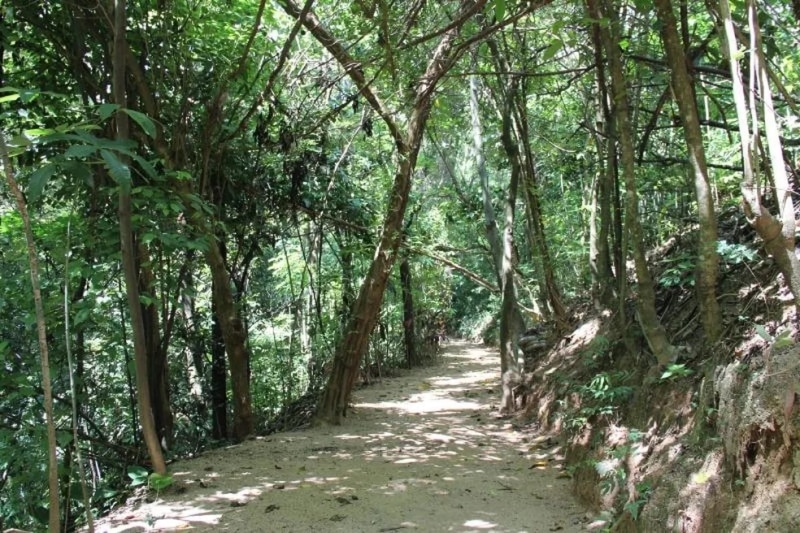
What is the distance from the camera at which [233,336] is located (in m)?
6.49

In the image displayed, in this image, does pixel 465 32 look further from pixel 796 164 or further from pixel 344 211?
pixel 796 164

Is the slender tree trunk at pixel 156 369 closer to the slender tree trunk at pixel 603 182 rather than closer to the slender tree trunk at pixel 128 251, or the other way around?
the slender tree trunk at pixel 128 251

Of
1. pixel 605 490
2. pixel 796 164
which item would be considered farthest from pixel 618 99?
pixel 605 490

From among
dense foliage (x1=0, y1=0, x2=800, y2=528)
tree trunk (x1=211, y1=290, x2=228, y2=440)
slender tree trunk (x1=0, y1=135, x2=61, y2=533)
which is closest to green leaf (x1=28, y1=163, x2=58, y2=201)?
→ dense foliage (x1=0, y1=0, x2=800, y2=528)

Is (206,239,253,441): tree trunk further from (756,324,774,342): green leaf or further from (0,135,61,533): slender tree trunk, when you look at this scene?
(756,324,774,342): green leaf

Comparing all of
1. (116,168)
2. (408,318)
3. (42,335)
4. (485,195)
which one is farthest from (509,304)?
(116,168)

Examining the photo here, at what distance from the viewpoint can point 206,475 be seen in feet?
17.2

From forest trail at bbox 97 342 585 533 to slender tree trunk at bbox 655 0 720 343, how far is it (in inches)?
65.6

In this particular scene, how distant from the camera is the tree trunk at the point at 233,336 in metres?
6.22

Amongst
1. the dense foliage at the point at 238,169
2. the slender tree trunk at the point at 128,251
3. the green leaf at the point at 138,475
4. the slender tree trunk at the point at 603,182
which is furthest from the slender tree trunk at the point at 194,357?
the slender tree trunk at the point at 603,182

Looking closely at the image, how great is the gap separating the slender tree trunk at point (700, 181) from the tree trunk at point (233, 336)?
14.0ft

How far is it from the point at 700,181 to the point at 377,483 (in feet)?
11.3

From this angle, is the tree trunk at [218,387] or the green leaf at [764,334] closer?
the green leaf at [764,334]

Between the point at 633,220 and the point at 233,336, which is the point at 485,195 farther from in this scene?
the point at 633,220
